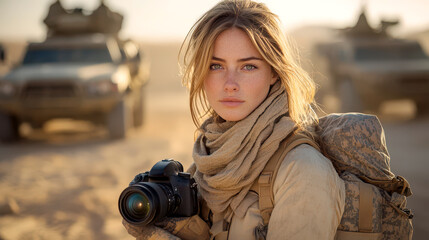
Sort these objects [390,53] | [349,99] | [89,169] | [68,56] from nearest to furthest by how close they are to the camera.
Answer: [89,169] < [68,56] < [349,99] < [390,53]

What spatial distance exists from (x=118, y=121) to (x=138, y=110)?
6.50 feet

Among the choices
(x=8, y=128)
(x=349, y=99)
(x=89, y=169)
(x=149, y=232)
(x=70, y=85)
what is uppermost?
(x=149, y=232)

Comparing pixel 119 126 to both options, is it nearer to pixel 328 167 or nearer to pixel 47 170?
pixel 47 170

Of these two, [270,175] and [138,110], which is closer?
[270,175]

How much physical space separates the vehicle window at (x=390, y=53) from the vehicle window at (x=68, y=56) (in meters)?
5.32

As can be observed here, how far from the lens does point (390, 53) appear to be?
10.2 metres

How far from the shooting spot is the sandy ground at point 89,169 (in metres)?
3.97

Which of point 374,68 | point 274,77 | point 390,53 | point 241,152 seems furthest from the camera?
point 390,53

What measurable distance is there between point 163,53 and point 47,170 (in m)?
33.4

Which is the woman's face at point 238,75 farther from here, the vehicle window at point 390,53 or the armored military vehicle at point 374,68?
the vehicle window at point 390,53

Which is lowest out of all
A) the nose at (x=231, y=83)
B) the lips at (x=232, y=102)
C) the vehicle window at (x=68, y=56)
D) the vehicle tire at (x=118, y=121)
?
the vehicle tire at (x=118, y=121)

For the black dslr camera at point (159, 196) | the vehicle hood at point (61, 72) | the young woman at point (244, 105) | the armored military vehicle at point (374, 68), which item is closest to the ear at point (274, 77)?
the young woman at point (244, 105)

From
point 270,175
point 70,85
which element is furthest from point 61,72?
point 270,175

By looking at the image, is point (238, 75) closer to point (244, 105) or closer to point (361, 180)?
point (244, 105)
